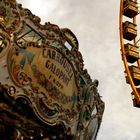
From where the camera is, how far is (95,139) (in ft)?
71.4

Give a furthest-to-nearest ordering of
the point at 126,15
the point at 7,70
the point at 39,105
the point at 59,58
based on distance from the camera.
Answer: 1. the point at 126,15
2. the point at 59,58
3. the point at 39,105
4. the point at 7,70

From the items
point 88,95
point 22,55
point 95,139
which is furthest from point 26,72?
point 95,139

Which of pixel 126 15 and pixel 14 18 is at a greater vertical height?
pixel 126 15

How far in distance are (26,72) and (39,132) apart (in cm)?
218

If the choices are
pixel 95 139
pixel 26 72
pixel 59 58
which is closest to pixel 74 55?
pixel 59 58

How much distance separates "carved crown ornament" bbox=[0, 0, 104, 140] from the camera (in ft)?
51.6

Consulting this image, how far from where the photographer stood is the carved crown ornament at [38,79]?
1573 centimetres

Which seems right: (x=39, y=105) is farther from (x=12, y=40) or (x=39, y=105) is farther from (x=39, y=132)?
(x=12, y=40)

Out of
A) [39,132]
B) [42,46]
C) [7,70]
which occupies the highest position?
[42,46]

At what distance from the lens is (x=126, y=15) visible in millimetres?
21469

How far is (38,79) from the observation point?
654 inches

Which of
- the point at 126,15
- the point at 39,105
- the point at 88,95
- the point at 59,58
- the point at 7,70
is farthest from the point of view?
the point at 126,15

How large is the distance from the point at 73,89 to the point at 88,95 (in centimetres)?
103

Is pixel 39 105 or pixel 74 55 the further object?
pixel 74 55
